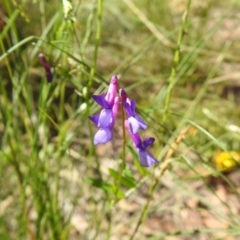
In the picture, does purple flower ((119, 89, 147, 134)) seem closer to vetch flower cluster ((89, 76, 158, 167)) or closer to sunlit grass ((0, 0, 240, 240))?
vetch flower cluster ((89, 76, 158, 167))

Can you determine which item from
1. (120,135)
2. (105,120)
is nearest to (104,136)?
(105,120)

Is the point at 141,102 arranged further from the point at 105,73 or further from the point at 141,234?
the point at 141,234

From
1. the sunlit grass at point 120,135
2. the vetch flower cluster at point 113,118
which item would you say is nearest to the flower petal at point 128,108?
the vetch flower cluster at point 113,118

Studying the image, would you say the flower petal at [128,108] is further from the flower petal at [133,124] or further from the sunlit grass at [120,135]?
the sunlit grass at [120,135]

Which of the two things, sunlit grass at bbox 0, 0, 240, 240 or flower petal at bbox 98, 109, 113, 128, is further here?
sunlit grass at bbox 0, 0, 240, 240

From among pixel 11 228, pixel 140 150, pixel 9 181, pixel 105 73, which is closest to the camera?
pixel 140 150

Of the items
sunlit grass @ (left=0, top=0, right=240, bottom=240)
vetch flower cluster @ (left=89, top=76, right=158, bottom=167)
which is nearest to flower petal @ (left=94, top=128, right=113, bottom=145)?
vetch flower cluster @ (left=89, top=76, right=158, bottom=167)

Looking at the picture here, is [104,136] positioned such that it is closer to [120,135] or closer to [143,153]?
[143,153]

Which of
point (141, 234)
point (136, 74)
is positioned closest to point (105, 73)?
point (136, 74)
